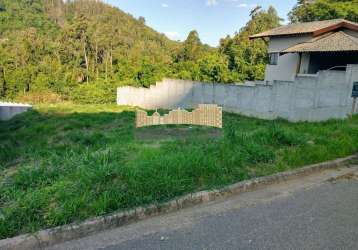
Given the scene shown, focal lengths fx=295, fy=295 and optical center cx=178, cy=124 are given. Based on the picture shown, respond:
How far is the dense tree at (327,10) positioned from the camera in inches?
912

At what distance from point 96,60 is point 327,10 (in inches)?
1213

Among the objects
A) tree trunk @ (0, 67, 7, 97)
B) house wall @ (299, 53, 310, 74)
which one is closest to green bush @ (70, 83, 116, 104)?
tree trunk @ (0, 67, 7, 97)

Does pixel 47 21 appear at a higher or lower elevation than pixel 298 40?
higher

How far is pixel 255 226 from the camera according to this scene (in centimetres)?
296

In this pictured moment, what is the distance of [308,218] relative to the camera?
10.3 feet

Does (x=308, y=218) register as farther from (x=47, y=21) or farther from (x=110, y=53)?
(x=47, y=21)

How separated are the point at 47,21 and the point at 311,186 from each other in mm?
66490

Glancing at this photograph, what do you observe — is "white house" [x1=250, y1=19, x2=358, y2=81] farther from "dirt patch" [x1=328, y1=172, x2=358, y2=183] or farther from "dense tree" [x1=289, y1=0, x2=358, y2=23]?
"dirt patch" [x1=328, y1=172, x2=358, y2=183]

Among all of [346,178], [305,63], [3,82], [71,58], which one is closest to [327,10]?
[305,63]

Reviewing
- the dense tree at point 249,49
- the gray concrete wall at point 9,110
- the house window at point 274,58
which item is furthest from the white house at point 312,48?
the gray concrete wall at point 9,110

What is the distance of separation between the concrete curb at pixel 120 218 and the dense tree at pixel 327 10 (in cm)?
2412

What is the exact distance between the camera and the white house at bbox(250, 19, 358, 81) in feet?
49.8

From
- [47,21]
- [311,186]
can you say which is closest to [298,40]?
[311,186]

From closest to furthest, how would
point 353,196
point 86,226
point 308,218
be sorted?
1. point 86,226
2. point 308,218
3. point 353,196
